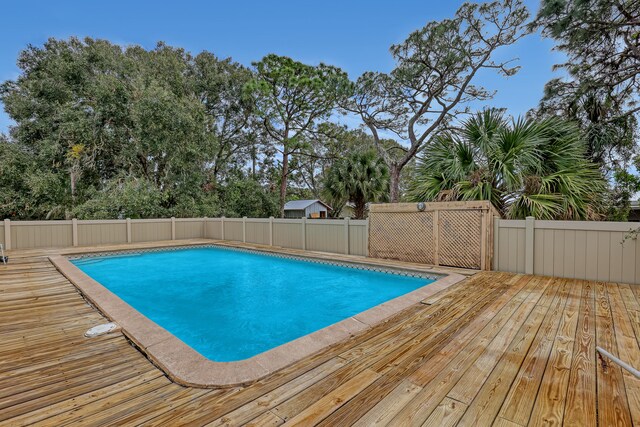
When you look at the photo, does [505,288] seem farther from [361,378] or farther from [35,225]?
[35,225]

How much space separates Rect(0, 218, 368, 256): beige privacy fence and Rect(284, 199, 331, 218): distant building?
9368 millimetres

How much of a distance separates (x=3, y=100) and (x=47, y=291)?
14440mm

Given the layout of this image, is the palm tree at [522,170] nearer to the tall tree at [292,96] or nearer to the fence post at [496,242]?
the fence post at [496,242]

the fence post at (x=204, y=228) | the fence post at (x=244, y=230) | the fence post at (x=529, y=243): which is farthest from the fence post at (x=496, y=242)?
the fence post at (x=204, y=228)

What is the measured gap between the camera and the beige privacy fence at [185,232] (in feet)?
28.8

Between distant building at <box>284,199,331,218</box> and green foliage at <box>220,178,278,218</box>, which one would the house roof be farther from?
green foliage at <box>220,178,278,218</box>

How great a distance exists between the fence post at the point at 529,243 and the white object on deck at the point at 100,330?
20.9 ft

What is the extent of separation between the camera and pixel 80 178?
44.2ft

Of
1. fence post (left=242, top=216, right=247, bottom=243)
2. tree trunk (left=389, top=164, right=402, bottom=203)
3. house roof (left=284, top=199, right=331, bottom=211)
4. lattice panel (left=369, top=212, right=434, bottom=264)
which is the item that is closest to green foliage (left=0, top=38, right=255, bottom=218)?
fence post (left=242, top=216, right=247, bottom=243)

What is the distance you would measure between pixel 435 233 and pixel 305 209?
15968mm

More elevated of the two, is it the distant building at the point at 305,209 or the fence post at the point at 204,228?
the distant building at the point at 305,209

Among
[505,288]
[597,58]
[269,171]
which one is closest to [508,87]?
[597,58]

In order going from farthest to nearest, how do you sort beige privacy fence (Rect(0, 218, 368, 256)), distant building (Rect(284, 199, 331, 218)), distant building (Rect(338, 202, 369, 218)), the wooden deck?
distant building (Rect(284, 199, 331, 218))
distant building (Rect(338, 202, 369, 218))
beige privacy fence (Rect(0, 218, 368, 256))
the wooden deck

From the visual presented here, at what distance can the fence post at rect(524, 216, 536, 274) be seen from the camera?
5.50 metres
